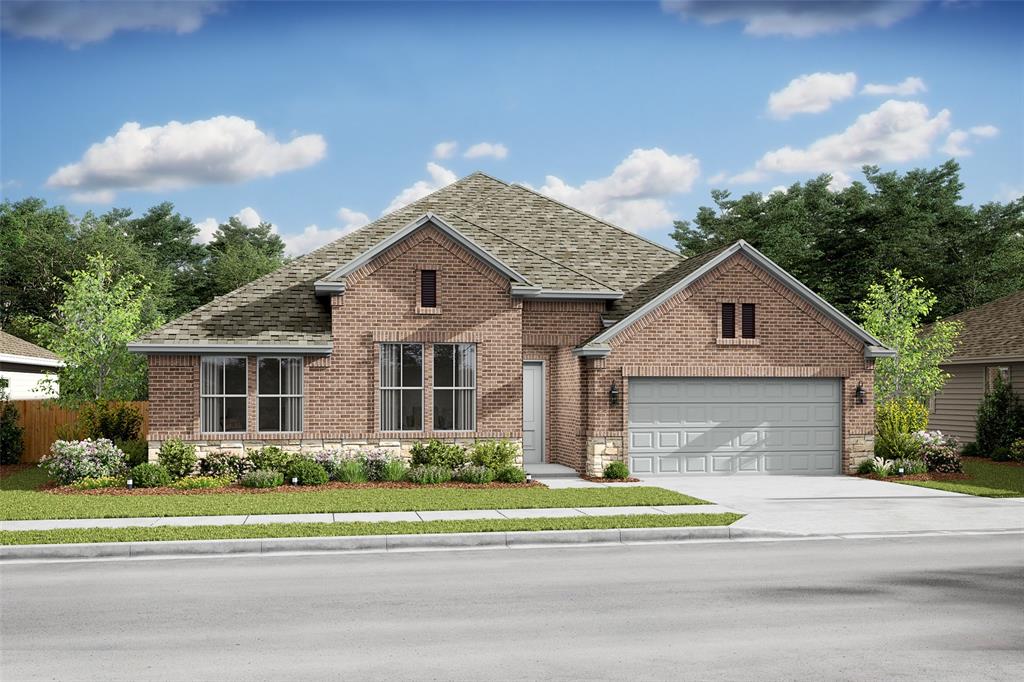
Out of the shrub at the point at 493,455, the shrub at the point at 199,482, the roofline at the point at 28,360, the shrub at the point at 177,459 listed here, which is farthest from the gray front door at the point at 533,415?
the roofline at the point at 28,360

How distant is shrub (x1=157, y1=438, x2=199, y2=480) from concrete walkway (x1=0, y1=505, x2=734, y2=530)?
5.57m

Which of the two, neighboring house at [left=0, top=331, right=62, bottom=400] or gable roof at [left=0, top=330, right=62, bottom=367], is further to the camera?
neighboring house at [left=0, top=331, right=62, bottom=400]

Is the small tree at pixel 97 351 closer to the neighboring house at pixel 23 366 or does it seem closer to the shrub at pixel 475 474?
the neighboring house at pixel 23 366

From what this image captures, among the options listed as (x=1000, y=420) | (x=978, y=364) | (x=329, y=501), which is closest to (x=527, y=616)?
(x=329, y=501)

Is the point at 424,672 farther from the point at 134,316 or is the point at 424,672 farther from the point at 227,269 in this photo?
the point at 227,269

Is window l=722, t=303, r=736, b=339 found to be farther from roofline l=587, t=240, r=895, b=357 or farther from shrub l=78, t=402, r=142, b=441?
shrub l=78, t=402, r=142, b=441

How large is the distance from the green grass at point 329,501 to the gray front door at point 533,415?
521cm

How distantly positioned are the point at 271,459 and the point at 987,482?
53.9ft

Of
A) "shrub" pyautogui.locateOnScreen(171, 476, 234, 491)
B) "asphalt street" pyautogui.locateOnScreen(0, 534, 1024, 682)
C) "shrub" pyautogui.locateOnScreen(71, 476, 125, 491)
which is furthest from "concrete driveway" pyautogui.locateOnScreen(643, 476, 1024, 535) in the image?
"shrub" pyautogui.locateOnScreen(71, 476, 125, 491)

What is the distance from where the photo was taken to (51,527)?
15016 millimetres

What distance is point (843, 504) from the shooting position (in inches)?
738

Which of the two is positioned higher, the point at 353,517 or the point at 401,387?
the point at 401,387

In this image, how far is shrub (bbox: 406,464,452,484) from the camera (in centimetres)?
2141

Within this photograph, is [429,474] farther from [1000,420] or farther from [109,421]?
[1000,420]
